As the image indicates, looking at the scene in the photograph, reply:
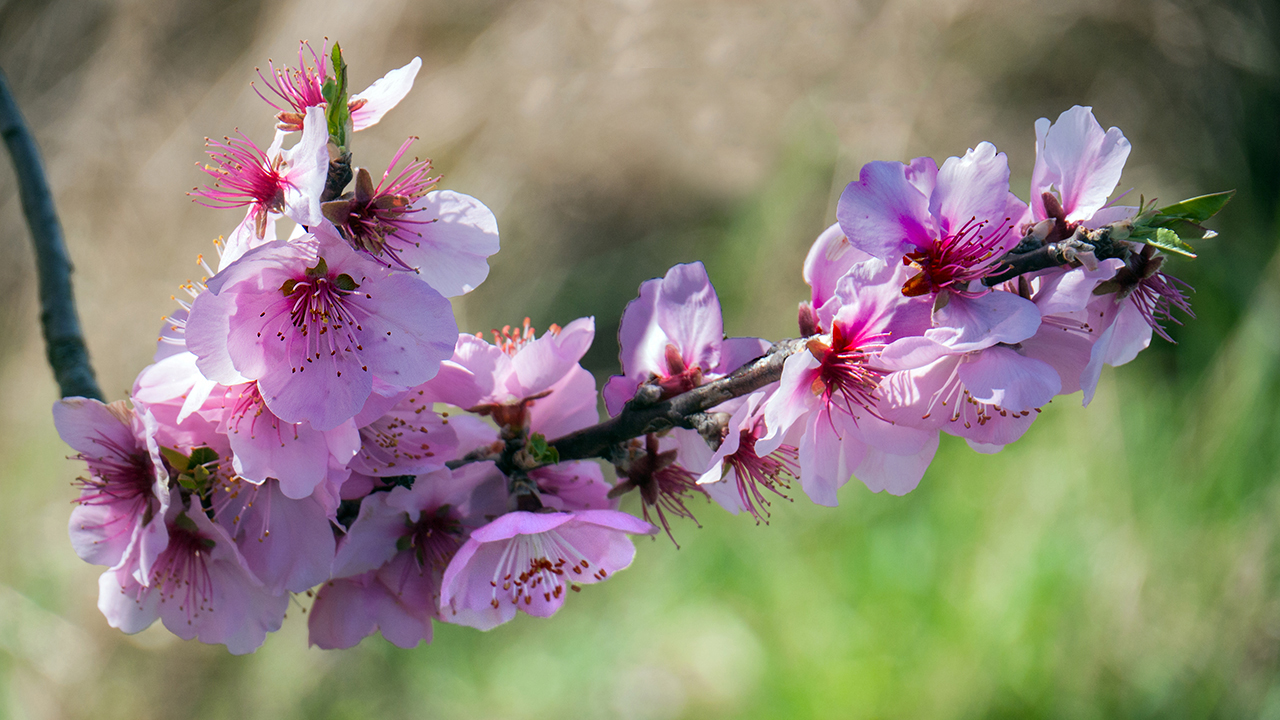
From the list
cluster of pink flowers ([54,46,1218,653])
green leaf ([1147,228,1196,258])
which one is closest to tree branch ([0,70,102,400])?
cluster of pink flowers ([54,46,1218,653])

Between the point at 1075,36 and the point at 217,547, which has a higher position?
the point at 217,547

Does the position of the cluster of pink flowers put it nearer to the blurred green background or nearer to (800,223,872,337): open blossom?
(800,223,872,337): open blossom

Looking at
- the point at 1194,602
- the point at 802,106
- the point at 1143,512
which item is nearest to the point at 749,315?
the point at 802,106

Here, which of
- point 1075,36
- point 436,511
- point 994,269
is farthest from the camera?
point 1075,36

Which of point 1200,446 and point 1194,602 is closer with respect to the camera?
point 1194,602

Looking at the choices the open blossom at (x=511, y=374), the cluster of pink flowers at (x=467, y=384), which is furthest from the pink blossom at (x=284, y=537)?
the open blossom at (x=511, y=374)

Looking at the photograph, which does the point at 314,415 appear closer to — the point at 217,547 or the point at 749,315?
the point at 217,547

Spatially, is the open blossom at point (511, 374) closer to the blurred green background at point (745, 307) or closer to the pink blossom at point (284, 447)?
the pink blossom at point (284, 447)
